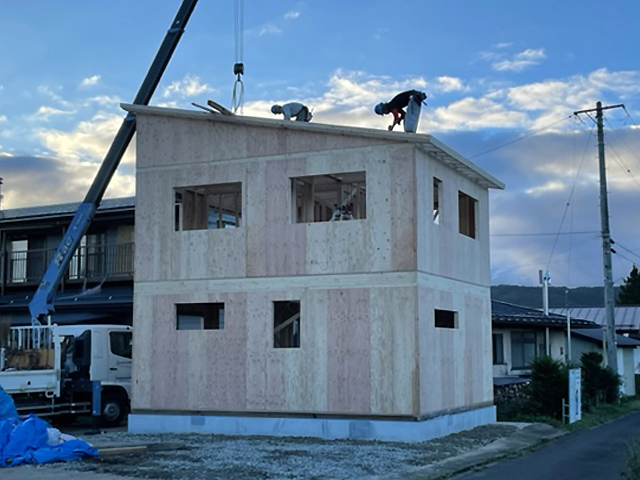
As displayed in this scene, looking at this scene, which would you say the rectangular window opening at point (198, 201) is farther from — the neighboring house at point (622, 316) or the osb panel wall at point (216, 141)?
the neighboring house at point (622, 316)

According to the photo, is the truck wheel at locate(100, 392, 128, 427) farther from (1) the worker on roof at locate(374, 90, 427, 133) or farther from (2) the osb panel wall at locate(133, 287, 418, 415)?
(1) the worker on roof at locate(374, 90, 427, 133)

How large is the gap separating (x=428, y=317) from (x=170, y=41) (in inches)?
439

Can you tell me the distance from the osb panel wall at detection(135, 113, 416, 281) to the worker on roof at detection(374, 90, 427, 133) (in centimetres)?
81

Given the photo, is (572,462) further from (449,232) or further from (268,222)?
(268,222)

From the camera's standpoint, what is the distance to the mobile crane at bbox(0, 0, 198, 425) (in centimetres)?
2225

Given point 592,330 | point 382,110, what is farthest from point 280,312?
point 592,330

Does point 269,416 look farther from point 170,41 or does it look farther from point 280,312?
point 170,41

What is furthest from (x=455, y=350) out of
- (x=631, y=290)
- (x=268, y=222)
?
(x=631, y=290)

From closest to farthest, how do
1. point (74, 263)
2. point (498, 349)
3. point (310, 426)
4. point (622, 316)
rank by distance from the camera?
point (310, 426) < point (74, 263) < point (498, 349) < point (622, 316)

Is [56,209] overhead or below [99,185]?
overhead

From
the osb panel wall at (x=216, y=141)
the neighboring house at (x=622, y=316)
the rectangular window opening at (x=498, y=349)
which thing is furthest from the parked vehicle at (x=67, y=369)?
the neighboring house at (x=622, y=316)

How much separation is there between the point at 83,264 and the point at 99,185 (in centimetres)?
1008

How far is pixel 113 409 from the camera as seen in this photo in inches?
971

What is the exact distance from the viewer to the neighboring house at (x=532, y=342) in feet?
117
